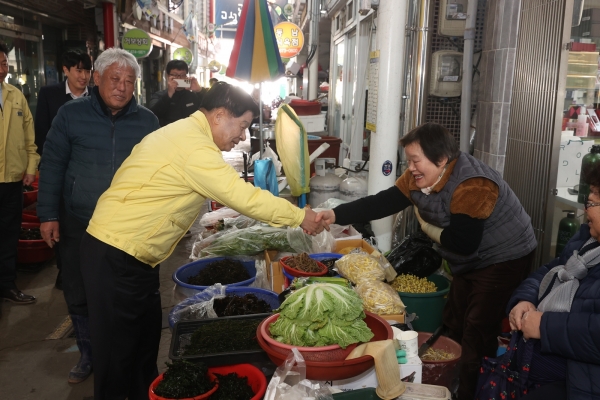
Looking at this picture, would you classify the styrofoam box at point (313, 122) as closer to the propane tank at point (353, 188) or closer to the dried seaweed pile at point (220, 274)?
the propane tank at point (353, 188)

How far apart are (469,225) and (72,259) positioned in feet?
8.62

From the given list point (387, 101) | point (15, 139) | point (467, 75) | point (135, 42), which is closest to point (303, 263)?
point (387, 101)

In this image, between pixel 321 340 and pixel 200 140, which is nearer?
pixel 321 340

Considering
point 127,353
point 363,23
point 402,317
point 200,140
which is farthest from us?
point 363,23

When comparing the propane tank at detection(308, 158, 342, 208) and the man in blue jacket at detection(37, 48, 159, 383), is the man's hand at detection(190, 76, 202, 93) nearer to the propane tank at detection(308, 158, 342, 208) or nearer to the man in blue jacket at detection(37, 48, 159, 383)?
the propane tank at detection(308, 158, 342, 208)

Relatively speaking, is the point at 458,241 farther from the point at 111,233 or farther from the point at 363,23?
the point at 363,23

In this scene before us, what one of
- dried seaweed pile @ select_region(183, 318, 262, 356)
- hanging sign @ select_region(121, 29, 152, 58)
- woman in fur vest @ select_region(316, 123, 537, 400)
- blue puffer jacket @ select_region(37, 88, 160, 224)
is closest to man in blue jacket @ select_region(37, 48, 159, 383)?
blue puffer jacket @ select_region(37, 88, 160, 224)

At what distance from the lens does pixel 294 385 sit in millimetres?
1917

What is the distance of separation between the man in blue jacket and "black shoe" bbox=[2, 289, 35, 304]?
6.48 ft

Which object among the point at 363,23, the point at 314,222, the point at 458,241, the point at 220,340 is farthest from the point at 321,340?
the point at 363,23

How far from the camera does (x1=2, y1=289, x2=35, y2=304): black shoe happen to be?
511 cm

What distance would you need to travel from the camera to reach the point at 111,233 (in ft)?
8.24

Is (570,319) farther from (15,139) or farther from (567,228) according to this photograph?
(15,139)

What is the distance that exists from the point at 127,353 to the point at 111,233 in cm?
72
